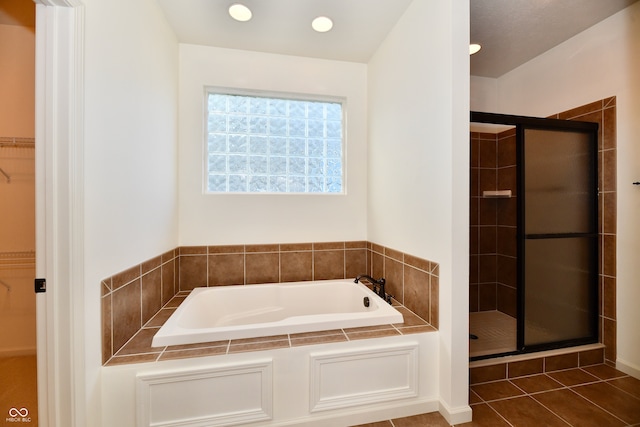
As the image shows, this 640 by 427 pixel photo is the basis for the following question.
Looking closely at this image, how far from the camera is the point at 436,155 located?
154 centimetres

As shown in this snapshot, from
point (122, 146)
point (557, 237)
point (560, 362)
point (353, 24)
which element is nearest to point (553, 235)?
point (557, 237)

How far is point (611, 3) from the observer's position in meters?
1.80

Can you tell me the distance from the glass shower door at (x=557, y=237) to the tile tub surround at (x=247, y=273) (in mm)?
893

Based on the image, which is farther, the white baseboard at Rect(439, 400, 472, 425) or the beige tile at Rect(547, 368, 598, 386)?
the beige tile at Rect(547, 368, 598, 386)

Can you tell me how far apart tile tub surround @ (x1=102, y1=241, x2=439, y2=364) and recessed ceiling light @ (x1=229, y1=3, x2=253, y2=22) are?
1741 millimetres

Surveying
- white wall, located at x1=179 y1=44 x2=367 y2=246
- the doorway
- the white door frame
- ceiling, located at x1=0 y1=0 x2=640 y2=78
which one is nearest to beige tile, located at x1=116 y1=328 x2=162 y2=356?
the white door frame

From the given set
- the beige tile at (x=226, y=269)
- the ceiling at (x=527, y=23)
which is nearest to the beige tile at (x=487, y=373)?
the beige tile at (x=226, y=269)

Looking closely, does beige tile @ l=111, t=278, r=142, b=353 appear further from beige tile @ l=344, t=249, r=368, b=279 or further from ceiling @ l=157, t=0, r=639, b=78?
ceiling @ l=157, t=0, r=639, b=78

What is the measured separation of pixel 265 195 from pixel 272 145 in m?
0.48

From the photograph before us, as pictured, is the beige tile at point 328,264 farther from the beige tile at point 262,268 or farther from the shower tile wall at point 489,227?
the shower tile wall at point 489,227

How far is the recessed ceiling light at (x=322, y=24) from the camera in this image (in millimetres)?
1901

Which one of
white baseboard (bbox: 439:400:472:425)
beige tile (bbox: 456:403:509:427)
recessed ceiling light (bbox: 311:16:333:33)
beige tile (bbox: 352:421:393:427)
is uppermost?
recessed ceiling light (bbox: 311:16:333:33)

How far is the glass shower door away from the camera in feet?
6.39

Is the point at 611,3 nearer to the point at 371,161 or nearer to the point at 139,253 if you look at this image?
the point at 371,161
